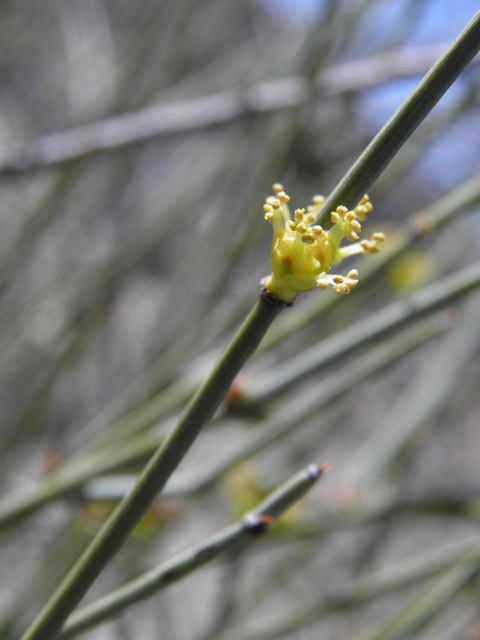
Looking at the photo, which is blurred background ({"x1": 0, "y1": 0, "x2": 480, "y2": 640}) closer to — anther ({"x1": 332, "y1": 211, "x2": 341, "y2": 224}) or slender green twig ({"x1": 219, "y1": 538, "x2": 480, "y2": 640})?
slender green twig ({"x1": 219, "y1": 538, "x2": 480, "y2": 640})

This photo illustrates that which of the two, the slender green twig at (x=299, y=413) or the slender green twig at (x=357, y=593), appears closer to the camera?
the slender green twig at (x=299, y=413)

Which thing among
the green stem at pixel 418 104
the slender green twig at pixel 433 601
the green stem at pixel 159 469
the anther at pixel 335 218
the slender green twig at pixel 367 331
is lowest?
the slender green twig at pixel 433 601

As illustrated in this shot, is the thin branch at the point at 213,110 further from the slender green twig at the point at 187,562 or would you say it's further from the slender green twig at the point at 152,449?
the slender green twig at the point at 187,562

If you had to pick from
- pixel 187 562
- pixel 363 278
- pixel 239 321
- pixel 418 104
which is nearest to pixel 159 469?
pixel 187 562

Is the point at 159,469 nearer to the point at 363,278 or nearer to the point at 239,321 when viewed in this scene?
the point at 363,278

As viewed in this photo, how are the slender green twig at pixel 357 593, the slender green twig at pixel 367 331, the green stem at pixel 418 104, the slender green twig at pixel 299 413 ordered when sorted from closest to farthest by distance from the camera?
the green stem at pixel 418 104 → the slender green twig at pixel 367 331 → the slender green twig at pixel 299 413 → the slender green twig at pixel 357 593

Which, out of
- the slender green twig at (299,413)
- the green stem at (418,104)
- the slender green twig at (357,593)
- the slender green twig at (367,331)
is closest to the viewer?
the green stem at (418,104)

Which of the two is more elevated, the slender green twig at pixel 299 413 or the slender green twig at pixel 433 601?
the slender green twig at pixel 299 413

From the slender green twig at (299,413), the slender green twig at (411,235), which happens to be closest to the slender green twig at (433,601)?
the slender green twig at (299,413)

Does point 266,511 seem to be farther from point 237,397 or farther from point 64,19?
point 64,19
